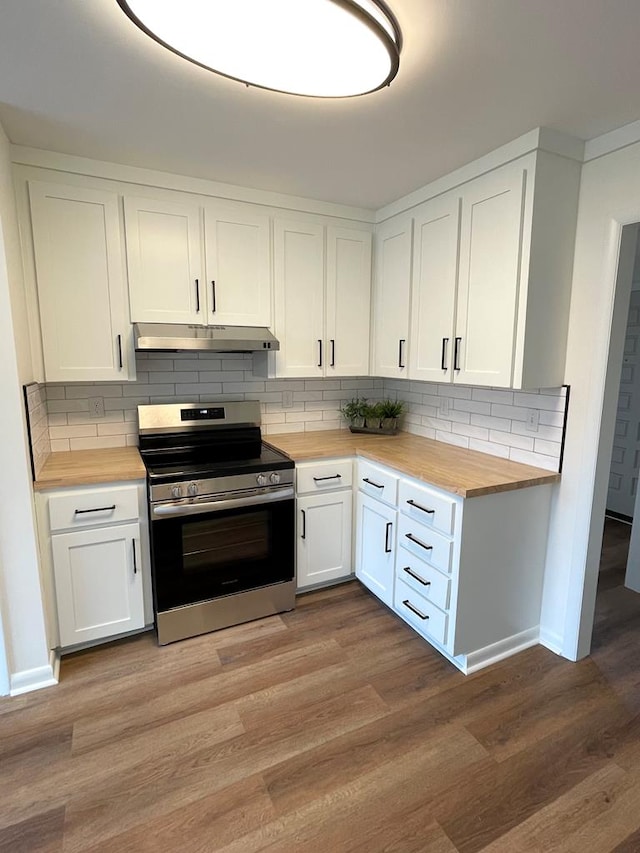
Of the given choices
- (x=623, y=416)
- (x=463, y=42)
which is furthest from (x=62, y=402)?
(x=623, y=416)

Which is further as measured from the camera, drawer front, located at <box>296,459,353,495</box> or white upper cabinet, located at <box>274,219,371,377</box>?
white upper cabinet, located at <box>274,219,371,377</box>

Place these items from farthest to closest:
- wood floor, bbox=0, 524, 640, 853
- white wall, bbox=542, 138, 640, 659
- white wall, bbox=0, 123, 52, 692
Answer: white wall, bbox=542, 138, 640, 659
white wall, bbox=0, 123, 52, 692
wood floor, bbox=0, 524, 640, 853

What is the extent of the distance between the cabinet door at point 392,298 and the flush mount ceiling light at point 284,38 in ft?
4.49

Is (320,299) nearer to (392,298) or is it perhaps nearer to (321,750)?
(392,298)

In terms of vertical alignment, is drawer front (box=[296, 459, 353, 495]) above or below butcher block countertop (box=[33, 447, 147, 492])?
below

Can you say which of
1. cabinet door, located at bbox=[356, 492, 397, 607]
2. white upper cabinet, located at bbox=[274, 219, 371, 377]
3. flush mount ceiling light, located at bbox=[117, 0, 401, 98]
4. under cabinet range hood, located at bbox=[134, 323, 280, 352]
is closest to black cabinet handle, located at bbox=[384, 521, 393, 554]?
cabinet door, located at bbox=[356, 492, 397, 607]

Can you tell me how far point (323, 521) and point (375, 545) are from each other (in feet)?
1.12

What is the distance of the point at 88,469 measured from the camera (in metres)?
2.12

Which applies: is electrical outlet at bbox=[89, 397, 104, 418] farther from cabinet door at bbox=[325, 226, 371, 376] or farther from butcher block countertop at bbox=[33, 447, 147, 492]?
cabinet door at bbox=[325, 226, 371, 376]

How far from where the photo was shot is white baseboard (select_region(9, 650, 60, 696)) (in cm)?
195

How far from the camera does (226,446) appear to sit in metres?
2.73

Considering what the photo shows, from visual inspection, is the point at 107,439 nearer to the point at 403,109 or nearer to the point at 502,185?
the point at 403,109


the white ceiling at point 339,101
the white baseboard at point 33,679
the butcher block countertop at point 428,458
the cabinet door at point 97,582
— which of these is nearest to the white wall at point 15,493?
the white baseboard at point 33,679

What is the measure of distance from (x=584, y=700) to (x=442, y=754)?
74 centimetres
